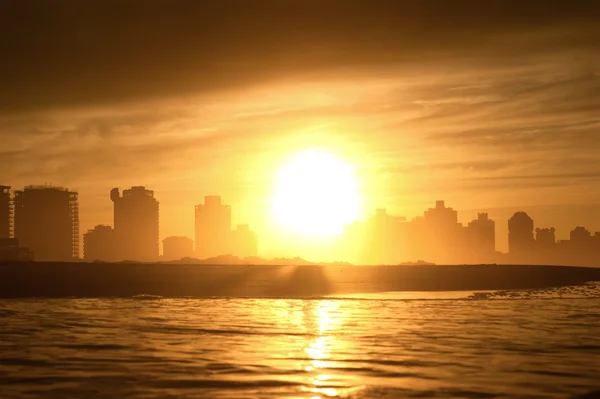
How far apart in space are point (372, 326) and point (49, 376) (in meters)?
19.7

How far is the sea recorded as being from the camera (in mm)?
18750

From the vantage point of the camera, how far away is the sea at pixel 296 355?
18750mm

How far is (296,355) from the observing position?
82.0ft

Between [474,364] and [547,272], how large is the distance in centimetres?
14263

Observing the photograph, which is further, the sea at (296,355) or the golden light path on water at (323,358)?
the sea at (296,355)

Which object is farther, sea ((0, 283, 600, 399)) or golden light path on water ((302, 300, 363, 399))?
sea ((0, 283, 600, 399))

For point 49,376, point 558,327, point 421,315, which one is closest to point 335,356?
point 49,376

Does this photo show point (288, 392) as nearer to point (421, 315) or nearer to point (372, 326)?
point (372, 326)

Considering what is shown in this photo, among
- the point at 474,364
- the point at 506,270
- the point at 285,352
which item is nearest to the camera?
the point at 474,364

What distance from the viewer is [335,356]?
24.8 m

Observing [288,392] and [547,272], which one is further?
[547,272]

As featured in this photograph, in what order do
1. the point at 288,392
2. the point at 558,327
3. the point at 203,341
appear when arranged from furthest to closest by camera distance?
1. the point at 558,327
2. the point at 203,341
3. the point at 288,392

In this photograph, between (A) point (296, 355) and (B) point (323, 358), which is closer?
(B) point (323, 358)

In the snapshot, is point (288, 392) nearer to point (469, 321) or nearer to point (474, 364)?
point (474, 364)
